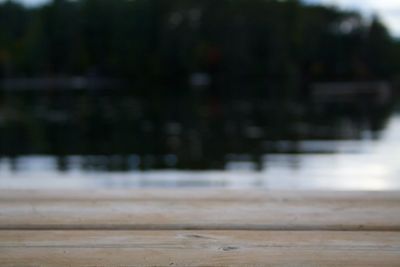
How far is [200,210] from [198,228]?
0.55 ft

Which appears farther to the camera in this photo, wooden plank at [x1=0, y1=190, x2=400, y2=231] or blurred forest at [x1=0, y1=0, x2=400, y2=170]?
blurred forest at [x1=0, y1=0, x2=400, y2=170]

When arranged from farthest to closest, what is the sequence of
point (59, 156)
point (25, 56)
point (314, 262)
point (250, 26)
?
point (25, 56)
point (250, 26)
point (59, 156)
point (314, 262)

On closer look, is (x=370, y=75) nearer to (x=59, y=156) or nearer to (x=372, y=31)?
(x=372, y=31)

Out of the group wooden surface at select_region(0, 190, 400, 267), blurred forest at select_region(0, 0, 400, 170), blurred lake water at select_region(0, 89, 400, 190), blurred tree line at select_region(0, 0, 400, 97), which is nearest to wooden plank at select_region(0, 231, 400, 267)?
wooden surface at select_region(0, 190, 400, 267)

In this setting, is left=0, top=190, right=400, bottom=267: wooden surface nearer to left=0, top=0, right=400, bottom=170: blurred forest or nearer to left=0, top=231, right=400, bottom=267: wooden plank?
left=0, top=231, right=400, bottom=267: wooden plank

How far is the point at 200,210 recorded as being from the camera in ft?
5.41

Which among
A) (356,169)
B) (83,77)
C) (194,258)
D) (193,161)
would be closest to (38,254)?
(194,258)

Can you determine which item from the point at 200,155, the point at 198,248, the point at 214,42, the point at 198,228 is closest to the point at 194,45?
the point at 214,42

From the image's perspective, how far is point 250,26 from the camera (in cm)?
6556

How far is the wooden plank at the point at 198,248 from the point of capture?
123 cm

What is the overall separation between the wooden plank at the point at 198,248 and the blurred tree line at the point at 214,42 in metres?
61.9

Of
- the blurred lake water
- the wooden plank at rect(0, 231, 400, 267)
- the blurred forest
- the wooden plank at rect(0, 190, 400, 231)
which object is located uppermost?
the blurred forest

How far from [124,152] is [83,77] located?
63.6 meters

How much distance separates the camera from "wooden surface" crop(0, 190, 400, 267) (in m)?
1.25
